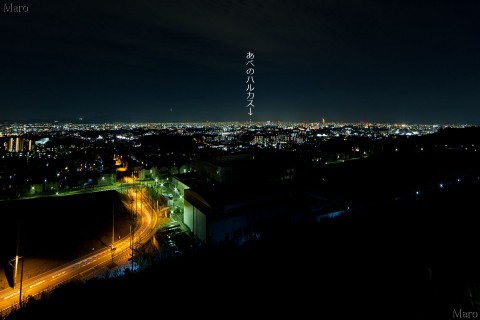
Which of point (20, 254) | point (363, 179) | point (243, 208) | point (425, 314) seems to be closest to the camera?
point (425, 314)

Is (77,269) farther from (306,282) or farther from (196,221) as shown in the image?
(306,282)

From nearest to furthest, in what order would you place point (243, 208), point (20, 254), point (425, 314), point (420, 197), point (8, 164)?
1. point (425, 314)
2. point (20, 254)
3. point (243, 208)
4. point (420, 197)
5. point (8, 164)

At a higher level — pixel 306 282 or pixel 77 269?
pixel 306 282

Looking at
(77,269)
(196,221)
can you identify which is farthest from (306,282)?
(77,269)

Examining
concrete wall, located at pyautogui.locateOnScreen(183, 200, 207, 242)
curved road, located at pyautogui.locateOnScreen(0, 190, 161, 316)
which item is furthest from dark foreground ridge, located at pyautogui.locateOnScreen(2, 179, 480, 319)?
concrete wall, located at pyautogui.locateOnScreen(183, 200, 207, 242)

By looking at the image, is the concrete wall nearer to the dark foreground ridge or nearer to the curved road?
the curved road

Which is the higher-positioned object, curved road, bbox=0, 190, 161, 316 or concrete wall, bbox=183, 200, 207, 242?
concrete wall, bbox=183, 200, 207, 242

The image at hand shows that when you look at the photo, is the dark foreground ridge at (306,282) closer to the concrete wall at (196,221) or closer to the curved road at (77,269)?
the curved road at (77,269)

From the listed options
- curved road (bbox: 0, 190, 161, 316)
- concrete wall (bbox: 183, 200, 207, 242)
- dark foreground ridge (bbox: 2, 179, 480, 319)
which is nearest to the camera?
dark foreground ridge (bbox: 2, 179, 480, 319)

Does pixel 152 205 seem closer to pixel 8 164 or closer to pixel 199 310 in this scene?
pixel 199 310

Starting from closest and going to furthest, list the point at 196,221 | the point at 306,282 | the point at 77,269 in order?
the point at 306,282, the point at 77,269, the point at 196,221

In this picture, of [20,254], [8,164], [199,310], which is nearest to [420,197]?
[199,310]
